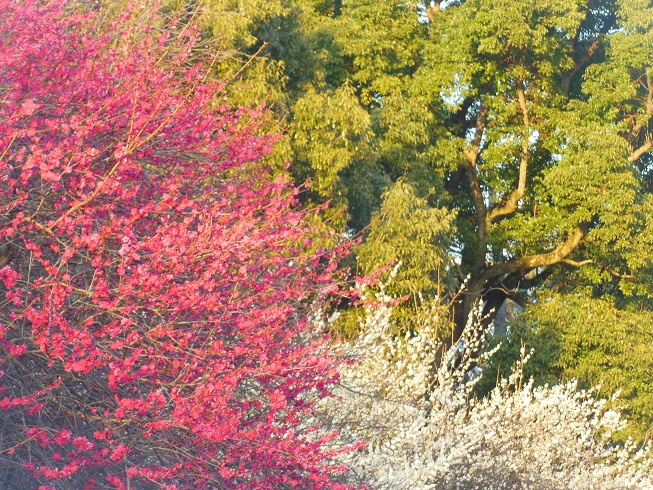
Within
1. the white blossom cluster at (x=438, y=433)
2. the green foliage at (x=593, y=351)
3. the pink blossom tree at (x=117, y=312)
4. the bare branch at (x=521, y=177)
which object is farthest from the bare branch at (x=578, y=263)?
→ the pink blossom tree at (x=117, y=312)

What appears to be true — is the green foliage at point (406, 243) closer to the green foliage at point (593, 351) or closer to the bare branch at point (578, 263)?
the green foliage at point (593, 351)

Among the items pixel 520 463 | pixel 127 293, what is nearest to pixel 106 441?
pixel 127 293

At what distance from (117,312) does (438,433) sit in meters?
5.00

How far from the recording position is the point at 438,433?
8.92 metres

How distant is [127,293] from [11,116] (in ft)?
3.78

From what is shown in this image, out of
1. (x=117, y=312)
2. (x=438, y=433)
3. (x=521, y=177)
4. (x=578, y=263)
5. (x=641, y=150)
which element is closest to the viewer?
(x=117, y=312)

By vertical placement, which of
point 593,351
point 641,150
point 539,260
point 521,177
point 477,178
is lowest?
point 593,351

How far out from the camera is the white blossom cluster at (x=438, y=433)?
7363 mm

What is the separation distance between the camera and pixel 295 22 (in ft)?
59.5

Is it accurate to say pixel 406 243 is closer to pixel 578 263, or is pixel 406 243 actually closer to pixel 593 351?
pixel 593 351

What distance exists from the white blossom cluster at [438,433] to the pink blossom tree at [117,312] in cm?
113

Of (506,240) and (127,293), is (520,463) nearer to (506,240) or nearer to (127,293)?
(127,293)

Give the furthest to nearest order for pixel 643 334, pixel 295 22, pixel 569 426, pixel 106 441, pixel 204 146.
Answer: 1. pixel 643 334
2. pixel 295 22
3. pixel 569 426
4. pixel 204 146
5. pixel 106 441

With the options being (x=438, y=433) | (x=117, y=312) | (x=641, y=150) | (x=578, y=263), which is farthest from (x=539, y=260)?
(x=117, y=312)
